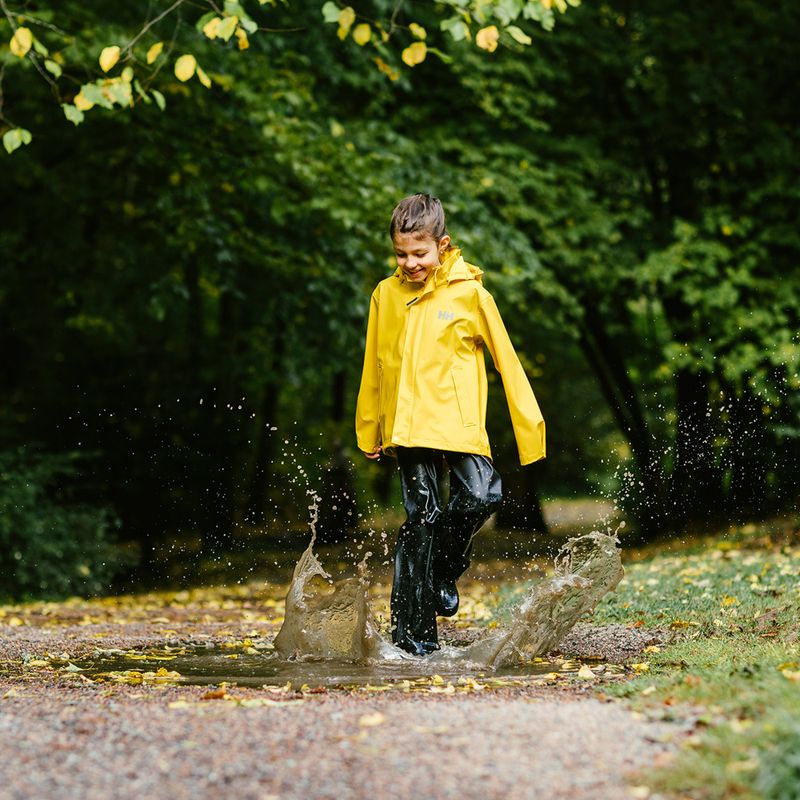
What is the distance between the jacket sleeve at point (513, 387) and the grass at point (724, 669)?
47.2 inches

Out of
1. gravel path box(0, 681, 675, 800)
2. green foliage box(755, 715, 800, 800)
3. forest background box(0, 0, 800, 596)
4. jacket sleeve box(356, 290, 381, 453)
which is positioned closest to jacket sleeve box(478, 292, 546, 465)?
jacket sleeve box(356, 290, 381, 453)

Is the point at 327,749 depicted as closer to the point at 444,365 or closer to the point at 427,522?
the point at 427,522

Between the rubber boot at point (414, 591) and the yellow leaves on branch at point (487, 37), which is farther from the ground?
the yellow leaves on branch at point (487, 37)

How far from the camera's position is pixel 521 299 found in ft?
45.0

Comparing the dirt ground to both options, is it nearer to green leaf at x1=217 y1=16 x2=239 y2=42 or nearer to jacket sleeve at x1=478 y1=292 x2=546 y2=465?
jacket sleeve at x1=478 y1=292 x2=546 y2=465

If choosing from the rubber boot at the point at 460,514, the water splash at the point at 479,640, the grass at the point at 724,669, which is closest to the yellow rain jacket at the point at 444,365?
the rubber boot at the point at 460,514

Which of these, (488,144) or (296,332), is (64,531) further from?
(488,144)

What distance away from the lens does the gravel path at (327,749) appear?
331 centimetres

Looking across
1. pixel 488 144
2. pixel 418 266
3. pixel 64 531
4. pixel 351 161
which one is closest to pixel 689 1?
pixel 488 144

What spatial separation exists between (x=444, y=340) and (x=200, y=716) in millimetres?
2328

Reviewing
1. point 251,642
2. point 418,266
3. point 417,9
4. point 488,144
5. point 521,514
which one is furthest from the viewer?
point 521,514

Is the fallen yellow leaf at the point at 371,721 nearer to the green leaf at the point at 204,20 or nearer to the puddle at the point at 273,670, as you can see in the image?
the puddle at the point at 273,670

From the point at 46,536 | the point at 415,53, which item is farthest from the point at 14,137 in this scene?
the point at 46,536

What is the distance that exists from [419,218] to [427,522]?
1.51 meters
